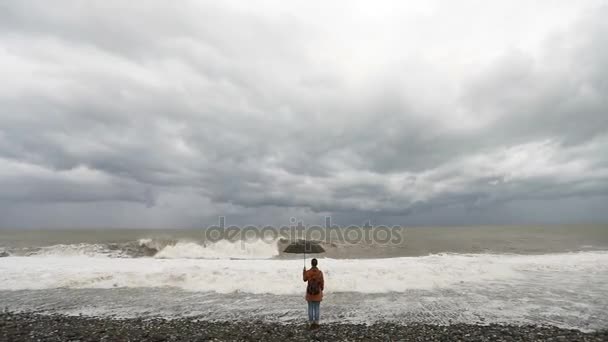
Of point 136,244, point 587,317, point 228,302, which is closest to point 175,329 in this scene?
point 228,302

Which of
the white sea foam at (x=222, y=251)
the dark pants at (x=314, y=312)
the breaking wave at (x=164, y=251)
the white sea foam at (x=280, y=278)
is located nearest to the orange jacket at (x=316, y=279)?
the dark pants at (x=314, y=312)

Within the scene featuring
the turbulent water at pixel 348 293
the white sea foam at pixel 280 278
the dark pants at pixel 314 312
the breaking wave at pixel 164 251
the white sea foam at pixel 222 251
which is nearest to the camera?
the dark pants at pixel 314 312

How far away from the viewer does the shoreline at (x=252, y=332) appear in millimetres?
10516

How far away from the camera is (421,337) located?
34.6 feet

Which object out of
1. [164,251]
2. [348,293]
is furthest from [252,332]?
[164,251]

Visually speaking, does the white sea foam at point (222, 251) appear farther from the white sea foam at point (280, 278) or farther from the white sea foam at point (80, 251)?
the white sea foam at point (280, 278)

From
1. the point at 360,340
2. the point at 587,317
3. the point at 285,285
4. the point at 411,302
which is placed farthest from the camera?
the point at 285,285

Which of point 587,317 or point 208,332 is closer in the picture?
point 208,332

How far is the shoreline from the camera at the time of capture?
10516 millimetres

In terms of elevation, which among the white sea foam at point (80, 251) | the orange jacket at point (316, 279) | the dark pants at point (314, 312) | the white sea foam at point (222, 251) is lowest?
the white sea foam at point (222, 251)

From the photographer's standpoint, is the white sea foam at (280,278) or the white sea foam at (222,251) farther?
the white sea foam at (222,251)

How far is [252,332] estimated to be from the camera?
36.6 feet

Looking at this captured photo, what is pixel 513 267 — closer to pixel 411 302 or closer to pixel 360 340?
pixel 411 302

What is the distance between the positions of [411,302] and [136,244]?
133ft
